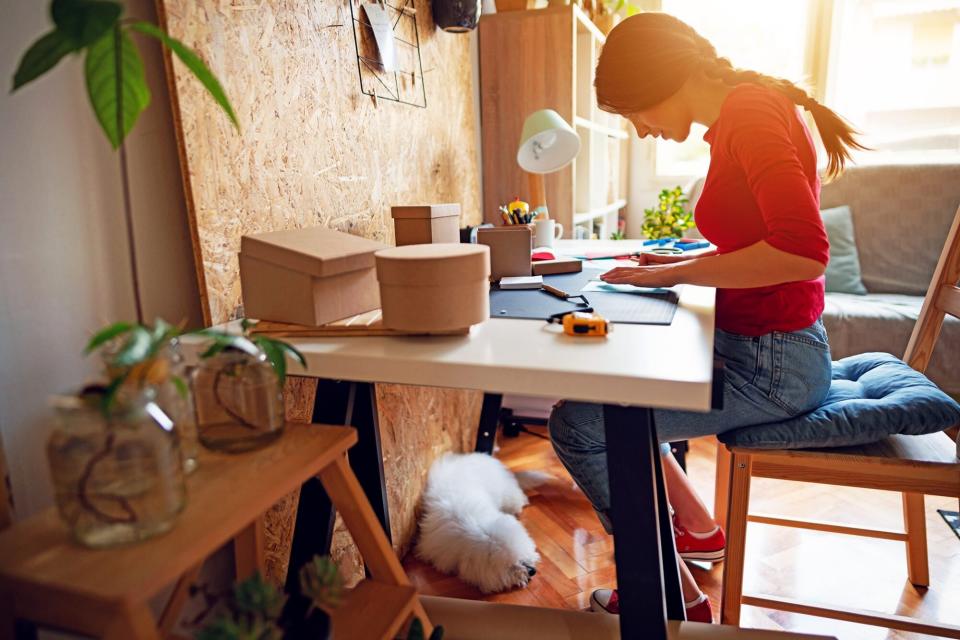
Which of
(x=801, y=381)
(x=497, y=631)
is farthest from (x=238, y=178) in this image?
(x=801, y=381)

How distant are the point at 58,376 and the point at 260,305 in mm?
265

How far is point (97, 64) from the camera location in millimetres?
581

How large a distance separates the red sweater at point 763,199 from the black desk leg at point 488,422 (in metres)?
0.85

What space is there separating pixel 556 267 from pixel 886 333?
5.49 feet

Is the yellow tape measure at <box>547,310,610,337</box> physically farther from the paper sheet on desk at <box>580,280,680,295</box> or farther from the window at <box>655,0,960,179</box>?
the window at <box>655,0,960,179</box>

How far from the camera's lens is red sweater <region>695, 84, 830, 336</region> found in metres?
0.95

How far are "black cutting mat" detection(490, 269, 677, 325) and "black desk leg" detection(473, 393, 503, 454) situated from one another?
764 millimetres

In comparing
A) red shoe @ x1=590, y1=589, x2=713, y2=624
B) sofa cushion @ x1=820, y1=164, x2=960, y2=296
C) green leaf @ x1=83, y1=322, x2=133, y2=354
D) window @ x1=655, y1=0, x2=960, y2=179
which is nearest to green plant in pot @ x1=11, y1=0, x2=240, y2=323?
green leaf @ x1=83, y1=322, x2=133, y2=354

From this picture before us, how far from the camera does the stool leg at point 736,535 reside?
1.16 metres

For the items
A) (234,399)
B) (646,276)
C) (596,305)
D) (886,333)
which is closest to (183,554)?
(234,399)

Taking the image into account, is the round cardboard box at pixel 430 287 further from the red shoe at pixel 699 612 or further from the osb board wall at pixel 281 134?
the red shoe at pixel 699 612

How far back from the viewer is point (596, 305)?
1.03m

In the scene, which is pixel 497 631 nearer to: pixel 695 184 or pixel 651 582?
pixel 651 582

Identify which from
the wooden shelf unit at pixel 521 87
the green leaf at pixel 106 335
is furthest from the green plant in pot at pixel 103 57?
the wooden shelf unit at pixel 521 87
